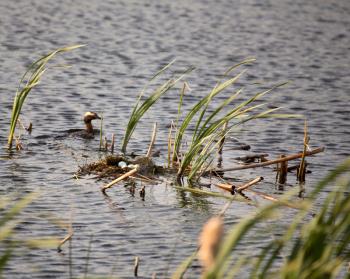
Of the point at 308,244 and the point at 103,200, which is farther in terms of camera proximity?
the point at 103,200

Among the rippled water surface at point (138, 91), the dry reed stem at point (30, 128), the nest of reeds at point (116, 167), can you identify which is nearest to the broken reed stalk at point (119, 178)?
the rippled water surface at point (138, 91)

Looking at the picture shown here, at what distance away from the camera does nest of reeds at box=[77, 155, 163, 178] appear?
35.4ft

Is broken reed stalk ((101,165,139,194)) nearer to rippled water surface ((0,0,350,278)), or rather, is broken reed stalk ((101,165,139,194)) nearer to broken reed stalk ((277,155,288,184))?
rippled water surface ((0,0,350,278))

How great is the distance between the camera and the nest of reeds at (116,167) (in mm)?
10805

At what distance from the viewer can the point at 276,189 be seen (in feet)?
35.8

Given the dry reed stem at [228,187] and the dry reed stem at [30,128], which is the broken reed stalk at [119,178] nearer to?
the dry reed stem at [228,187]

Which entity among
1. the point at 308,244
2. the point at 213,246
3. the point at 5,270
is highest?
the point at 213,246

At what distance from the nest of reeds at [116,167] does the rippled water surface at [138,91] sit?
0.24m

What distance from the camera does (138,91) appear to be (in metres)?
18.1

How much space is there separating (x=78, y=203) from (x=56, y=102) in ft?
22.8

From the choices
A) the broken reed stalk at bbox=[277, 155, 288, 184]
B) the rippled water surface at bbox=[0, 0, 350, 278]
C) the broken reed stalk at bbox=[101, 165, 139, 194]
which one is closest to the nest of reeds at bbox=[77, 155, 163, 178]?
the rippled water surface at bbox=[0, 0, 350, 278]

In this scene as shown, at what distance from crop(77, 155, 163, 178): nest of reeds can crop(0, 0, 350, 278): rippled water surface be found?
24cm

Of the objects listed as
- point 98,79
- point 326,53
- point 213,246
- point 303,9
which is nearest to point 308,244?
point 213,246

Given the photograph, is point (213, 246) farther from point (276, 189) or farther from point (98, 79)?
point (98, 79)
